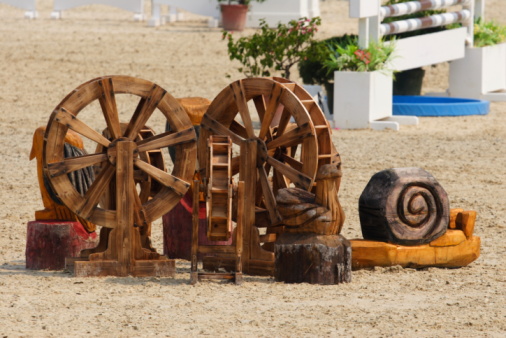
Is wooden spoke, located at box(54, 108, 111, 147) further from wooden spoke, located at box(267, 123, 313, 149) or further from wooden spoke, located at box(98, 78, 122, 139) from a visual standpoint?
wooden spoke, located at box(267, 123, 313, 149)

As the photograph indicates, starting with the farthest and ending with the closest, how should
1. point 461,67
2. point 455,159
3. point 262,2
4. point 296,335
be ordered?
1. point 262,2
2. point 461,67
3. point 455,159
4. point 296,335

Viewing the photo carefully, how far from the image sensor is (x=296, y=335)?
5125mm

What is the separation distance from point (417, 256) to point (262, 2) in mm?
17080

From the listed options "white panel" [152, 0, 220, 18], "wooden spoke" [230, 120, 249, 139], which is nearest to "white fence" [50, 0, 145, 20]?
"white panel" [152, 0, 220, 18]

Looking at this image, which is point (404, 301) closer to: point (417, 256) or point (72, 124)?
point (417, 256)

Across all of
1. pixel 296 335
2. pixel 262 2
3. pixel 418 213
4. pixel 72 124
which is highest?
pixel 262 2

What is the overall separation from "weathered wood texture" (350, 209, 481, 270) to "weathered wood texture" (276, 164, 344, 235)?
45cm

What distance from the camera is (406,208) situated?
21.1 feet

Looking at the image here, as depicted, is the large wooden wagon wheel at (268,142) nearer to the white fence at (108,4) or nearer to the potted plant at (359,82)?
the potted plant at (359,82)

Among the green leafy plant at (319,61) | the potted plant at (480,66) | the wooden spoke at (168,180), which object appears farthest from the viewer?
the potted plant at (480,66)

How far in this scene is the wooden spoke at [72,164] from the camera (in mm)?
6184

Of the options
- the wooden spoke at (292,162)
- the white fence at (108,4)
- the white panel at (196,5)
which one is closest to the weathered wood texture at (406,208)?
the wooden spoke at (292,162)

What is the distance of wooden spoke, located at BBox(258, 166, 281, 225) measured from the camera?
6496 mm

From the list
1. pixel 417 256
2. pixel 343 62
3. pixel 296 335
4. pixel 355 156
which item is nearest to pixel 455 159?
pixel 355 156
